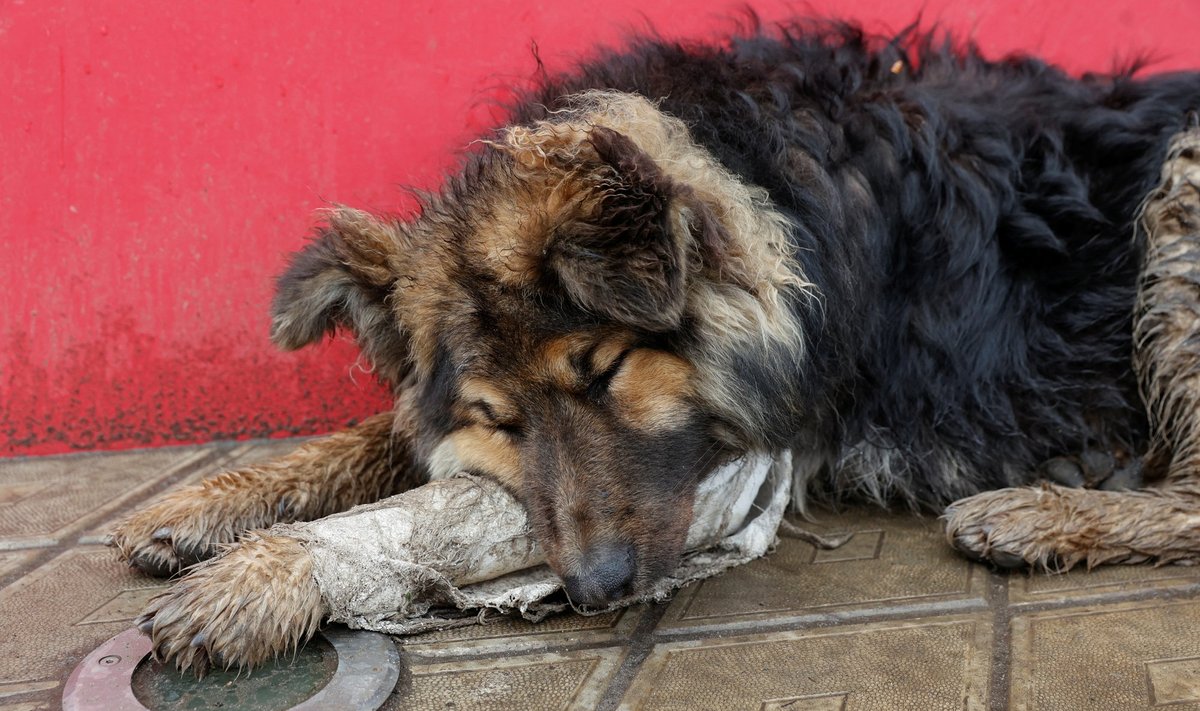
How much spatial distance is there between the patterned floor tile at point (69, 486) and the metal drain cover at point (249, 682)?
112 cm

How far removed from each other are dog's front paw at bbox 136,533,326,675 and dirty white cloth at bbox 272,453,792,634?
0.25 ft

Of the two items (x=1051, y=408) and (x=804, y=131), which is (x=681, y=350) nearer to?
(x=804, y=131)

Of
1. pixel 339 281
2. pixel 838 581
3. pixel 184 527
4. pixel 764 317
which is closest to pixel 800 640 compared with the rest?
pixel 838 581

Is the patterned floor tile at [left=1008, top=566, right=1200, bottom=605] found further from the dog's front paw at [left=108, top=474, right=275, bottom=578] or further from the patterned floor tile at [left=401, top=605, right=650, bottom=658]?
the dog's front paw at [left=108, top=474, right=275, bottom=578]

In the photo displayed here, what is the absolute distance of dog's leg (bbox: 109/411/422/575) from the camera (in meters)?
2.98

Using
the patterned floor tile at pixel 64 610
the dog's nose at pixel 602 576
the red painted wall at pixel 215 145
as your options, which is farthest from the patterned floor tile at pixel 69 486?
the dog's nose at pixel 602 576

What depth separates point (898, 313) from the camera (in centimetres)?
338

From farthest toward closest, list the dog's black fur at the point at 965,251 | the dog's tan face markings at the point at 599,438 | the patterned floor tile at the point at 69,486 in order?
the patterned floor tile at the point at 69,486, the dog's black fur at the point at 965,251, the dog's tan face markings at the point at 599,438

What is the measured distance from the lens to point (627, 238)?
238 centimetres

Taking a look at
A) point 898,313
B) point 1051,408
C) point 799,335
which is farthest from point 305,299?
point 1051,408

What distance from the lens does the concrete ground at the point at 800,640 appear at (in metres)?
2.29

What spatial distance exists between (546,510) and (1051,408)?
1864 millimetres

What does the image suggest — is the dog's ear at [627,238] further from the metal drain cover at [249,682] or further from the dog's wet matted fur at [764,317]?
the metal drain cover at [249,682]

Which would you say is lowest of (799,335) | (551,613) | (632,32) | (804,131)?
(551,613)
